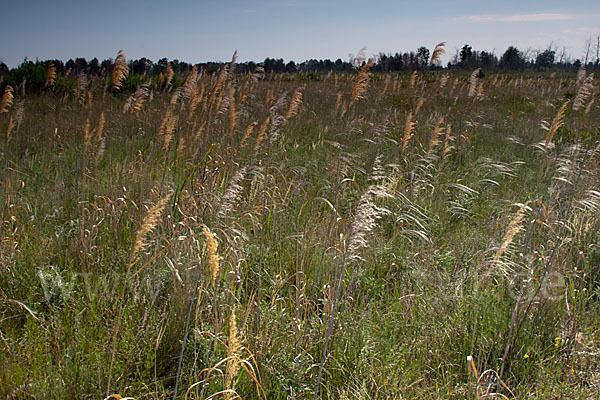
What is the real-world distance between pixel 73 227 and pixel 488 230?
3.25 m

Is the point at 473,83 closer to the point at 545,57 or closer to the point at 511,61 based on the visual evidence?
the point at 545,57

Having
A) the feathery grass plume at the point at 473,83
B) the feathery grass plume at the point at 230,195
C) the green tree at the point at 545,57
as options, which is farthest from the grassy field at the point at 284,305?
the green tree at the point at 545,57

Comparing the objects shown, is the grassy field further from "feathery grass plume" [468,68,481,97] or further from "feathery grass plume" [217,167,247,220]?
"feathery grass plume" [468,68,481,97]

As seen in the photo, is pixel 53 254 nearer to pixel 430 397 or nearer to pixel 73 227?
pixel 73 227

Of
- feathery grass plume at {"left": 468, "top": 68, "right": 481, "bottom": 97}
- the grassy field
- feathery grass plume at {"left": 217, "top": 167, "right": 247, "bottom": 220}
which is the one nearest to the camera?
the grassy field

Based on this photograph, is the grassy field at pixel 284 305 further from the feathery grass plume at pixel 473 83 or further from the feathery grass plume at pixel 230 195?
the feathery grass plume at pixel 473 83

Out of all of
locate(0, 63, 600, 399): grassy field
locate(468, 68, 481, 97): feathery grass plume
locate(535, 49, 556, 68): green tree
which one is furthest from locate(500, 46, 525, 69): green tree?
locate(0, 63, 600, 399): grassy field

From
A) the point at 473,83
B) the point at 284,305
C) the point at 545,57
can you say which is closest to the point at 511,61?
the point at 545,57

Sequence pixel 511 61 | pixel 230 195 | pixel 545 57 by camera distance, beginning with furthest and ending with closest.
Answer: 1. pixel 511 61
2. pixel 545 57
3. pixel 230 195

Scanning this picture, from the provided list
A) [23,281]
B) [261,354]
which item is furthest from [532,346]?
[23,281]

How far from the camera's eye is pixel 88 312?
2.09 metres

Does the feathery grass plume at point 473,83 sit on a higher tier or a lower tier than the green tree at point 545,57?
lower

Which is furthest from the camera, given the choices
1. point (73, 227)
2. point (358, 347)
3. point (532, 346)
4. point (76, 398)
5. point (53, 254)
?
point (73, 227)

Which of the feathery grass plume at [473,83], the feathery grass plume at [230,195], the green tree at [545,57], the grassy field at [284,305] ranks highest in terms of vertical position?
the green tree at [545,57]
